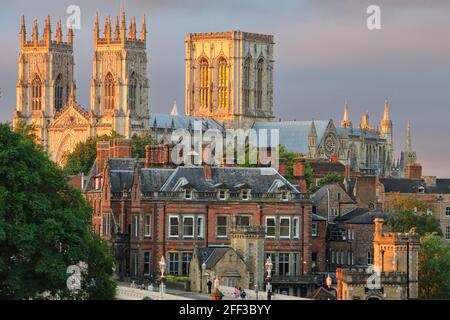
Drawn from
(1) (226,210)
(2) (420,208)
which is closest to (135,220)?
(1) (226,210)

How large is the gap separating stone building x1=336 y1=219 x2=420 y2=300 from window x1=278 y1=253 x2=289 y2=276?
646 cm

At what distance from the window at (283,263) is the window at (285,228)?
0.90 meters

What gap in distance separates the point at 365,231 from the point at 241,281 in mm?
19776

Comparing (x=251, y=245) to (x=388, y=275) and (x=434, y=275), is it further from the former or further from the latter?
(x=388, y=275)

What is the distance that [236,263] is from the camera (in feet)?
304

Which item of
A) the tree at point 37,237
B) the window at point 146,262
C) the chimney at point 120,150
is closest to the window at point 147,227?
the window at point 146,262

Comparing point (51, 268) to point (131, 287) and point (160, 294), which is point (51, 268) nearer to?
point (160, 294)

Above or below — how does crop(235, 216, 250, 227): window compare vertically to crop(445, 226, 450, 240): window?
above

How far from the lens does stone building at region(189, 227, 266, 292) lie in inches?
3617

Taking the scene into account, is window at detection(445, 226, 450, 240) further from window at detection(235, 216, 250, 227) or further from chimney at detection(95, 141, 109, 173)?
window at detection(235, 216, 250, 227)

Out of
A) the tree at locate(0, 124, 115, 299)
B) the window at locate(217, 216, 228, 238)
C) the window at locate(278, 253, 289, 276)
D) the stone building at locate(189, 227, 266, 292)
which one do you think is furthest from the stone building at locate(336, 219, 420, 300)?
the tree at locate(0, 124, 115, 299)

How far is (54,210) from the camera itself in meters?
73.8

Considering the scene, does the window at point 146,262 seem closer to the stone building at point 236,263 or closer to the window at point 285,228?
the stone building at point 236,263

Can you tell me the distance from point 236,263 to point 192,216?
23.0ft
